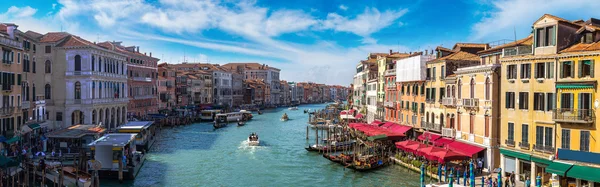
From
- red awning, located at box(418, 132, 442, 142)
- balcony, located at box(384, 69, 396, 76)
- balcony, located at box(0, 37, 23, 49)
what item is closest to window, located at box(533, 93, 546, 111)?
red awning, located at box(418, 132, 442, 142)

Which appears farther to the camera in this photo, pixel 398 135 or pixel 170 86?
pixel 170 86

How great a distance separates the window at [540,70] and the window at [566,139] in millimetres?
2146

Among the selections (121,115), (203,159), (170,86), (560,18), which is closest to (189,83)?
(170,86)

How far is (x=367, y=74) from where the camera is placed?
46562mm

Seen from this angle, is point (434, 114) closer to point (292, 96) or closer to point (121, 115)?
point (121, 115)

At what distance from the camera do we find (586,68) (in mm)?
15594

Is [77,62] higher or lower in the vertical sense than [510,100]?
higher

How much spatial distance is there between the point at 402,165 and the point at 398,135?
13.8 feet

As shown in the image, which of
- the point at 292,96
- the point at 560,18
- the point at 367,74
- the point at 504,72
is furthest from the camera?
the point at 292,96

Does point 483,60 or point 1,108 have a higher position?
point 483,60

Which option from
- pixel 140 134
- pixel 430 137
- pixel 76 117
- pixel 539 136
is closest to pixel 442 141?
pixel 430 137

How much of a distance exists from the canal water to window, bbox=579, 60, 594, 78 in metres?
8.10

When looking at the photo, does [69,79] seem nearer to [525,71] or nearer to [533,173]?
[525,71]

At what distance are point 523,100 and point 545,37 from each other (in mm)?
2545
